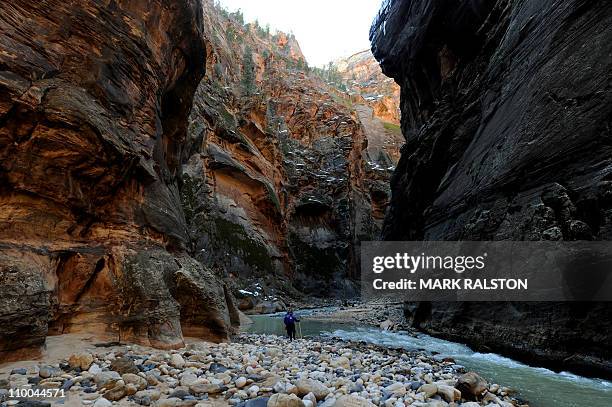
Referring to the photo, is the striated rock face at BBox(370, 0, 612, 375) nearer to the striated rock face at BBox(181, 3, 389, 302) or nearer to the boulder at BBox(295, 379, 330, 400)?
the boulder at BBox(295, 379, 330, 400)

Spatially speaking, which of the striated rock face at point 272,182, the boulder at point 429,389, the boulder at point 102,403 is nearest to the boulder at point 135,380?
the boulder at point 102,403

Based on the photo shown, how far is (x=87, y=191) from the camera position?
803cm

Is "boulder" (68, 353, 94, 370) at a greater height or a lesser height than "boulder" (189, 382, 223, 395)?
greater

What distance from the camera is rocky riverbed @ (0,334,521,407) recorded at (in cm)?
431

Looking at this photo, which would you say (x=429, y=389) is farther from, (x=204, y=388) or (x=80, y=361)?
(x=80, y=361)

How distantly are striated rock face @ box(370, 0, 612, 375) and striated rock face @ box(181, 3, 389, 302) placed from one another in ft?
59.8

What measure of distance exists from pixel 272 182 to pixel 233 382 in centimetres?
3698

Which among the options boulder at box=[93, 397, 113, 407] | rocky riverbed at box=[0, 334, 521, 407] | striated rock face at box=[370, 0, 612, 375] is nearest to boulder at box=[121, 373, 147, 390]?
rocky riverbed at box=[0, 334, 521, 407]

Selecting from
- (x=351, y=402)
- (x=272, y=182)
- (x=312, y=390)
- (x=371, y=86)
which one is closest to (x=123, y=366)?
(x=312, y=390)

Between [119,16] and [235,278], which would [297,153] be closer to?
[235,278]

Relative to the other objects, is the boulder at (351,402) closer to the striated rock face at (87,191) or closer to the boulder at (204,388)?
the boulder at (204,388)

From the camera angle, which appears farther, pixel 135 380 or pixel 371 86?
pixel 371 86

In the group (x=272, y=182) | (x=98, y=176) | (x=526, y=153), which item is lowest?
(x=98, y=176)

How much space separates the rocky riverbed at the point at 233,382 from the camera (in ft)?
14.1
